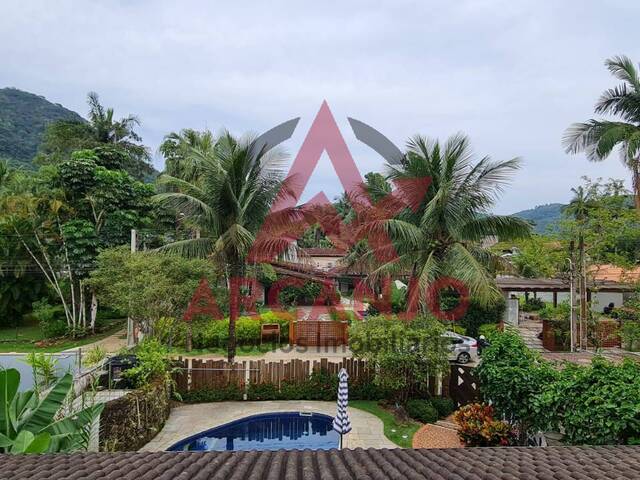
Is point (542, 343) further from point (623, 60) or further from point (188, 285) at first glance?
point (188, 285)

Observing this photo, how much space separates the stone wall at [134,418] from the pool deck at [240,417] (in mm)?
246

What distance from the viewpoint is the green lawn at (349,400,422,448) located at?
27.8ft

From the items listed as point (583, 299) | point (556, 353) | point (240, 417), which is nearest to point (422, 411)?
point (240, 417)

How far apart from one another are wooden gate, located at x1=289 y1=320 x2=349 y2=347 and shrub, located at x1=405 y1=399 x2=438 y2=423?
7.16 metres

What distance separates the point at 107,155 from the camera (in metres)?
18.1

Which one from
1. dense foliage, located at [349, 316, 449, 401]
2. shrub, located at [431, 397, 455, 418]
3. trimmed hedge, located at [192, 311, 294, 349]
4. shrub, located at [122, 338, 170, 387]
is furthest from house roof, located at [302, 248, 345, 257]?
shrub, located at [122, 338, 170, 387]

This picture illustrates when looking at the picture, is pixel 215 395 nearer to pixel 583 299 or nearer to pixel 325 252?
pixel 583 299

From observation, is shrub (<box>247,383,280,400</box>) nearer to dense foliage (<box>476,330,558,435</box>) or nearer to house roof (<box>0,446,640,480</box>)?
dense foliage (<box>476,330,558,435</box>)

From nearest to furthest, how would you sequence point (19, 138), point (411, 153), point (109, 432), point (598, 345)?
point (109, 432), point (411, 153), point (598, 345), point (19, 138)

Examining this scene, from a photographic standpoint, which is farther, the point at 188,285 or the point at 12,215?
the point at 12,215

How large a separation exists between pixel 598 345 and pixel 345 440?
1083 cm

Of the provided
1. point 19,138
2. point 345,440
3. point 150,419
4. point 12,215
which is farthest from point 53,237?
point 19,138

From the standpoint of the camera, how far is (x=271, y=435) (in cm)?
934

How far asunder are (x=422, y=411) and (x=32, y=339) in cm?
1789
